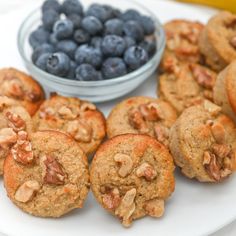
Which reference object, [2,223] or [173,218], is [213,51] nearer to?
[173,218]

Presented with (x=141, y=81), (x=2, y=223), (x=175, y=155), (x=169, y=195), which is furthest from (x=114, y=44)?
(x=2, y=223)

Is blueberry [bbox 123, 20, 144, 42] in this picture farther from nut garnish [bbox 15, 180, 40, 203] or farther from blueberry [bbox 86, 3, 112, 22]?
nut garnish [bbox 15, 180, 40, 203]

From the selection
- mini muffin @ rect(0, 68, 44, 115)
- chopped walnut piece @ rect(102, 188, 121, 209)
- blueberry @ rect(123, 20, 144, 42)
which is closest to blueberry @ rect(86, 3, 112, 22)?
blueberry @ rect(123, 20, 144, 42)

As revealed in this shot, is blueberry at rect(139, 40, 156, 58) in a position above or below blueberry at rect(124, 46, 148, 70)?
below

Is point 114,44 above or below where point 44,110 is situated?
above

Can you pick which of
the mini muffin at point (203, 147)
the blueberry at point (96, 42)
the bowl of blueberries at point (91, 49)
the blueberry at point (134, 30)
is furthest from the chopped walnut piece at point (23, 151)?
the blueberry at point (134, 30)

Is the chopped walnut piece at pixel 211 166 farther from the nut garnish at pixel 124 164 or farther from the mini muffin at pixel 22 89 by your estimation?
the mini muffin at pixel 22 89
